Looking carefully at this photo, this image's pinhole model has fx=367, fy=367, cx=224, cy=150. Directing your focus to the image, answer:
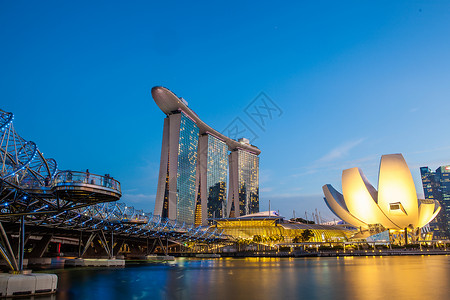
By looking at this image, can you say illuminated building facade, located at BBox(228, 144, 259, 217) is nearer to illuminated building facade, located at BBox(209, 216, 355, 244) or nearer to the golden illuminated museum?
illuminated building facade, located at BBox(209, 216, 355, 244)

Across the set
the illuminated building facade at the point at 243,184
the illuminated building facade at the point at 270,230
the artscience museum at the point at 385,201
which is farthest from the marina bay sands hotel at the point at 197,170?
the artscience museum at the point at 385,201

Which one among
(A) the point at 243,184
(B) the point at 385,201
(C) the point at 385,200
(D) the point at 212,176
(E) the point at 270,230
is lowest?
(E) the point at 270,230

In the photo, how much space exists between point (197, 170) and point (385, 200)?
7711 cm

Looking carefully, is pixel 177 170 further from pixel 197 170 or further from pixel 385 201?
pixel 385 201

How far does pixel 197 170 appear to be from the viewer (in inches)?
5423

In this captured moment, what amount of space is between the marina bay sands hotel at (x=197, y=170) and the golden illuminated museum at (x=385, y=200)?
47175 millimetres

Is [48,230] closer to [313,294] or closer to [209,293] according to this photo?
[209,293]

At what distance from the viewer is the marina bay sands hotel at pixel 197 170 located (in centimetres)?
10925

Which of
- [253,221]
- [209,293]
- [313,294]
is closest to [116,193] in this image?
[209,293]

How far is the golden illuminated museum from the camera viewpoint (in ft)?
232

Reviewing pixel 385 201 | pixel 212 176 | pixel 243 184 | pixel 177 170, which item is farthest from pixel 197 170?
pixel 385 201

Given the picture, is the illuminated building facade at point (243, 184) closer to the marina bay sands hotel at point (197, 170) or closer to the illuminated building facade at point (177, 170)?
the marina bay sands hotel at point (197, 170)

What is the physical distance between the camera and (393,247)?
2825 inches

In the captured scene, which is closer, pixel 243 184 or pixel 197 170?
pixel 197 170
